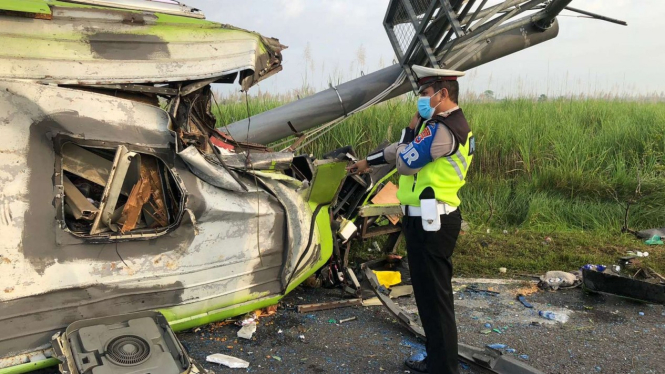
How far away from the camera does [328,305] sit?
4.32 metres

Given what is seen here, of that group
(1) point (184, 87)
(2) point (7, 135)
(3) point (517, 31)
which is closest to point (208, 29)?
(1) point (184, 87)

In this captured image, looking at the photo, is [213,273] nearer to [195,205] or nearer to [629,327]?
[195,205]

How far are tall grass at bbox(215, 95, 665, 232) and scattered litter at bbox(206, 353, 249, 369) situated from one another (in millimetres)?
4397

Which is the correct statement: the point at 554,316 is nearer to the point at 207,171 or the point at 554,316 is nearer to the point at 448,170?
the point at 448,170

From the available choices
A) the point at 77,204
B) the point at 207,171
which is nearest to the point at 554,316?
the point at 207,171

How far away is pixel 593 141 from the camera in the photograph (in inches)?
330

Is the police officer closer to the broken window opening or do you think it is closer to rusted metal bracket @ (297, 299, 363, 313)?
rusted metal bracket @ (297, 299, 363, 313)

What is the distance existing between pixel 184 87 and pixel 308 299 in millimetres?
2096

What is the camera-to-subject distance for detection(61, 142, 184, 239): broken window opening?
306 cm

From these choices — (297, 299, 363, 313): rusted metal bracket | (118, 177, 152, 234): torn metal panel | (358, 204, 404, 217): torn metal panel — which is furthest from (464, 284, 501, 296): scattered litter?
(118, 177, 152, 234): torn metal panel

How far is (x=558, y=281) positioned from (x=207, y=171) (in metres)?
3.47

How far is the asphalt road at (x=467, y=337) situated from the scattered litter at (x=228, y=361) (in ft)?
0.13

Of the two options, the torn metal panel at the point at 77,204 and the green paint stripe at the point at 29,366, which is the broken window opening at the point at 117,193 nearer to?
the torn metal panel at the point at 77,204

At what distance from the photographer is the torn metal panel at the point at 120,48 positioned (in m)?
2.83
